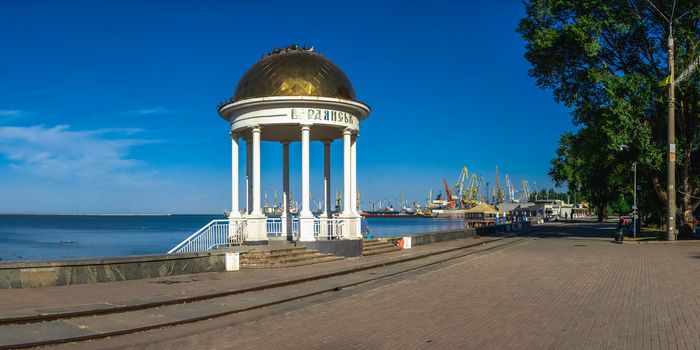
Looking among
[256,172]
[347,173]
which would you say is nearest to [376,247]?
[347,173]

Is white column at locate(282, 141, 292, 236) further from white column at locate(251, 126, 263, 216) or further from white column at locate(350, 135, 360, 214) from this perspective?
white column at locate(251, 126, 263, 216)

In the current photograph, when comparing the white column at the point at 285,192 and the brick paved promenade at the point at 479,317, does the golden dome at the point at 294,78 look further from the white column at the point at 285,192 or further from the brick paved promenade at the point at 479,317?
the brick paved promenade at the point at 479,317

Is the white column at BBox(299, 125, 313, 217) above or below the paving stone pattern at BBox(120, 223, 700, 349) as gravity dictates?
above

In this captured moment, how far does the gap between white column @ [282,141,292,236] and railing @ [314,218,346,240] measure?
12.6 feet

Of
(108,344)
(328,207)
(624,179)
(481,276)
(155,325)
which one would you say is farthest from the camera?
(624,179)

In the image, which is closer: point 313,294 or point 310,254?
point 313,294

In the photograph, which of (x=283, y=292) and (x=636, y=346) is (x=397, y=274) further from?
(x=636, y=346)

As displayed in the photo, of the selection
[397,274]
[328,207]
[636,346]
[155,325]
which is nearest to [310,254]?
[397,274]

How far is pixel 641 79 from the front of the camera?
112 feet

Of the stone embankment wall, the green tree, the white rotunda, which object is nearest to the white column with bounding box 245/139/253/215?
the white rotunda

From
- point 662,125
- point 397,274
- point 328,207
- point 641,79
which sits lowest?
point 397,274

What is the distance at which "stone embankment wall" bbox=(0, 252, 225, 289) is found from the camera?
14.3 meters

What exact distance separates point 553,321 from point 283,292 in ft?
22.1

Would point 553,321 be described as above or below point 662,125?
below
